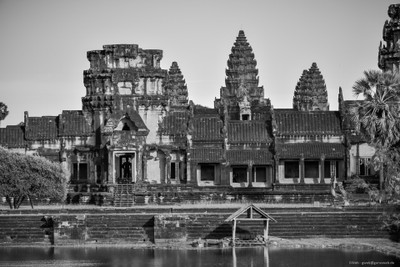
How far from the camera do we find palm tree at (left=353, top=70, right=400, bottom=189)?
6481 cm

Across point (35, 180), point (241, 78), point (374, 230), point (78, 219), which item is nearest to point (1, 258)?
point (78, 219)

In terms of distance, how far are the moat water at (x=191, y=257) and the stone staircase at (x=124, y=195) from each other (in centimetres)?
1250

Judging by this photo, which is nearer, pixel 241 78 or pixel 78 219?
pixel 78 219

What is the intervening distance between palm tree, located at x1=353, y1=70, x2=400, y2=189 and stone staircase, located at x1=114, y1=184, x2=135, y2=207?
1894 cm

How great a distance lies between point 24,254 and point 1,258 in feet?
5.92

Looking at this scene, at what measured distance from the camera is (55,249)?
225 feet

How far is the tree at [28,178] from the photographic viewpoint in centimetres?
7644

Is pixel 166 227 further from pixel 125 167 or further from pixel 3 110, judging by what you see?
pixel 3 110

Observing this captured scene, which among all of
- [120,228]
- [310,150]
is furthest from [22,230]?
[310,150]

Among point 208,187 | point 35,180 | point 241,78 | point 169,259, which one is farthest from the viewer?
point 241,78

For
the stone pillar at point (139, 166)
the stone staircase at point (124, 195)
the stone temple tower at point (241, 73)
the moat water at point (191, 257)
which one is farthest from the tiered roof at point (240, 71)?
the moat water at point (191, 257)

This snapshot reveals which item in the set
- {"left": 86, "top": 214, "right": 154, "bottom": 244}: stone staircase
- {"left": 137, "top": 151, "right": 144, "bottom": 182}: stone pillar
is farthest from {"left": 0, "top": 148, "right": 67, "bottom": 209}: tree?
{"left": 86, "top": 214, "right": 154, "bottom": 244}: stone staircase

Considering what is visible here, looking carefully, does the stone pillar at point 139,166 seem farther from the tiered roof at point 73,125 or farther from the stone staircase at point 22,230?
the stone staircase at point 22,230

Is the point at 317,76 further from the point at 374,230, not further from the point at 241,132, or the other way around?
the point at 374,230
